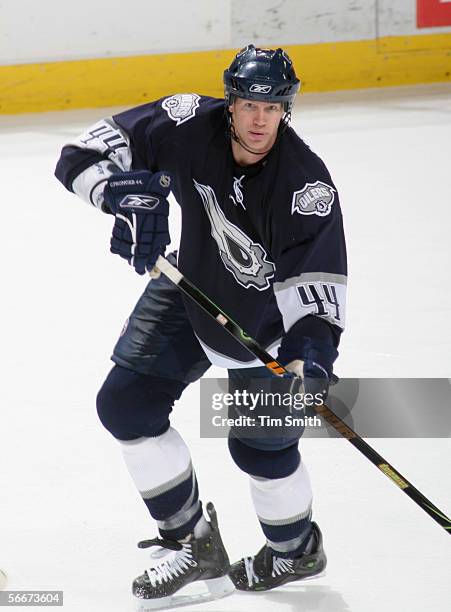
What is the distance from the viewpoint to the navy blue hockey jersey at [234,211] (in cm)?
231

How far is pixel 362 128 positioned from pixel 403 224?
154 centimetres

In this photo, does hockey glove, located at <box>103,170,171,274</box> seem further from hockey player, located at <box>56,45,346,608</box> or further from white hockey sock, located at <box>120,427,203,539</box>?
white hockey sock, located at <box>120,427,203,539</box>

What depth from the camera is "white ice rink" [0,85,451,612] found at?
8.79ft

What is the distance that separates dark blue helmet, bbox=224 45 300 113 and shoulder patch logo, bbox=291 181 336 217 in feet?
0.64

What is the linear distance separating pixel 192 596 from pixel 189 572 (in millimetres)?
56

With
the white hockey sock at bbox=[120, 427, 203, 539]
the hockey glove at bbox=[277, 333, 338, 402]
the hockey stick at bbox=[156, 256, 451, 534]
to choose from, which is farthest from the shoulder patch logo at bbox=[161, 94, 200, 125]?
the white hockey sock at bbox=[120, 427, 203, 539]

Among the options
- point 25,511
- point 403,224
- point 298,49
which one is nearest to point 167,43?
point 298,49

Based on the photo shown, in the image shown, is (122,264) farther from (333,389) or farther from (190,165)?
(190,165)

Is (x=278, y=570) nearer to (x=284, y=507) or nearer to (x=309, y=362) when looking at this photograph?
(x=284, y=507)

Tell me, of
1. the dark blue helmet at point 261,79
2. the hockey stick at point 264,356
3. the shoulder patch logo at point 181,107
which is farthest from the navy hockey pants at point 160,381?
the dark blue helmet at point 261,79

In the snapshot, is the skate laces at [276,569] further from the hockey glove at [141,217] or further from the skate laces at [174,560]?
the hockey glove at [141,217]

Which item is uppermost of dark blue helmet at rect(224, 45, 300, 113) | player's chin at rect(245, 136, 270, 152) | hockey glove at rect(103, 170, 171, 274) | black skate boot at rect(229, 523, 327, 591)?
dark blue helmet at rect(224, 45, 300, 113)

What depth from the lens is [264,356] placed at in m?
2.36

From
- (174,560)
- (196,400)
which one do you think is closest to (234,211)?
(174,560)
